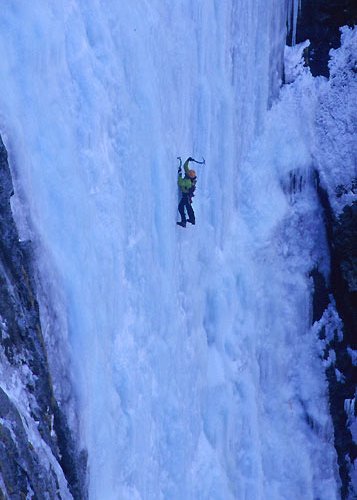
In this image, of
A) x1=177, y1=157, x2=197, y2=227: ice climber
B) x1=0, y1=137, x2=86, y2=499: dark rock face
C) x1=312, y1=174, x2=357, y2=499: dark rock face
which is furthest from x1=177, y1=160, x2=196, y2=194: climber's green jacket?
x1=312, y1=174, x2=357, y2=499: dark rock face

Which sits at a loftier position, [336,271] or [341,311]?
[336,271]

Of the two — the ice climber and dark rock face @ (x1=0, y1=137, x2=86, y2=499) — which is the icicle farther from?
dark rock face @ (x1=0, y1=137, x2=86, y2=499)

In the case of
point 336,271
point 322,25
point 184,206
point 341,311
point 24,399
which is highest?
point 322,25

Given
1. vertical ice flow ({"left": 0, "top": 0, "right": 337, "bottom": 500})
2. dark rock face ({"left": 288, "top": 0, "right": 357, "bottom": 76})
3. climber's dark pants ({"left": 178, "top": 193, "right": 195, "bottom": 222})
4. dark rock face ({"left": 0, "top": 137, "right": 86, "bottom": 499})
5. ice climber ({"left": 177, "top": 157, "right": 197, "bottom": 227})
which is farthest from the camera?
dark rock face ({"left": 288, "top": 0, "right": 357, "bottom": 76})

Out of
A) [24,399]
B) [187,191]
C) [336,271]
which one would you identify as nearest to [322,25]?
[336,271]

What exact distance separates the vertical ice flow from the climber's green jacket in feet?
0.45

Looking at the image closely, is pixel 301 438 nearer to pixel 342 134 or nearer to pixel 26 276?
pixel 342 134

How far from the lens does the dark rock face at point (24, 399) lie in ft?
19.3

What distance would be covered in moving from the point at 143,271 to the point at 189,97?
243cm

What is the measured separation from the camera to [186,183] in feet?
30.9

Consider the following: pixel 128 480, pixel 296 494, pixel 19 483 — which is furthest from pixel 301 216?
pixel 19 483

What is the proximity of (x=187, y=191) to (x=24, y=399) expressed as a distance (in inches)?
152

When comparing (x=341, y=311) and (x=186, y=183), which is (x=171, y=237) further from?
(x=341, y=311)

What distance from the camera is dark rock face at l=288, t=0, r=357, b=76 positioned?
12.2 meters
